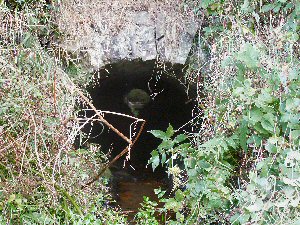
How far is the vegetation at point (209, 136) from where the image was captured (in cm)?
292

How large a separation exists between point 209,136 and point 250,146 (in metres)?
0.67

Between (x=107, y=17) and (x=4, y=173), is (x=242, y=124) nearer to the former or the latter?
(x=4, y=173)

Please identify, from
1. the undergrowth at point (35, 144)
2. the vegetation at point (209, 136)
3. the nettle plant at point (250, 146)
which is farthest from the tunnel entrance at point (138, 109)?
the nettle plant at point (250, 146)

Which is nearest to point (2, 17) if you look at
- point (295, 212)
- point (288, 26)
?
point (288, 26)

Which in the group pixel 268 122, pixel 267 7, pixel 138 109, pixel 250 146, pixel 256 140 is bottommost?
pixel 138 109

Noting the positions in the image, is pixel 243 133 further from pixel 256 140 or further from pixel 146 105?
pixel 146 105

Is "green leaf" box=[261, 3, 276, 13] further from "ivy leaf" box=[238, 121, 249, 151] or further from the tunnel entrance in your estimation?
"ivy leaf" box=[238, 121, 249, 151]

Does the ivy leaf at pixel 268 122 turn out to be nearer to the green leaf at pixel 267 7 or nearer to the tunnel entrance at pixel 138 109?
the green leaf at pixel 267 7

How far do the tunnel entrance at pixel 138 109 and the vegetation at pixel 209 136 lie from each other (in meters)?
1.30

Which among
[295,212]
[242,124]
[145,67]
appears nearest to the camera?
[295,212]

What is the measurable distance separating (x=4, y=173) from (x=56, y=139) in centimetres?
49

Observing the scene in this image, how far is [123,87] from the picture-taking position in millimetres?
7430

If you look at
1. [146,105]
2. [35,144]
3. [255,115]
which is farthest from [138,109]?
[255,115]

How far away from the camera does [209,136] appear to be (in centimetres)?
395
